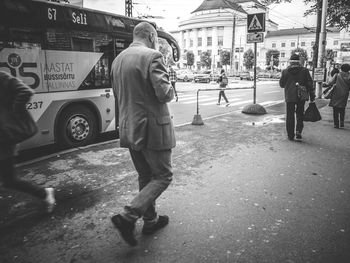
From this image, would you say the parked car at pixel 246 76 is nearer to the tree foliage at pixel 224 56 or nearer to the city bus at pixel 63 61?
the tree foliage at pixel 224 56

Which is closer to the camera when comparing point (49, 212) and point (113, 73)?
point (113, 73)

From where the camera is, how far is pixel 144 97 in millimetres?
2875

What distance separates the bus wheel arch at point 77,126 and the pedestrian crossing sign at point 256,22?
20.8 feet

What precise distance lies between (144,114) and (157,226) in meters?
1.27

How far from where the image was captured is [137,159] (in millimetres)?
3115

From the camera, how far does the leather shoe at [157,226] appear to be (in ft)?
10.6

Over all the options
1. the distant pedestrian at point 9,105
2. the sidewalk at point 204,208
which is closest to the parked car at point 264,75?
the sidewalk at point 204,208

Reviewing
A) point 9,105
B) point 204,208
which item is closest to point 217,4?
point 204,208

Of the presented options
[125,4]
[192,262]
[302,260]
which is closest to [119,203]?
[192,262]

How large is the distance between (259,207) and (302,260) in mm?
1120

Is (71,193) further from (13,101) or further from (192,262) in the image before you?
(192,262)

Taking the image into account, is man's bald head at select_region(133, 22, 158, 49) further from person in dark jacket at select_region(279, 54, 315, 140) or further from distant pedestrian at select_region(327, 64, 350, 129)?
distant pedestrian at select_region(327, 64, 350, 129)

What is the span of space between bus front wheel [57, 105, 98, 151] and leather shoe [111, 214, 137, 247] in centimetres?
446

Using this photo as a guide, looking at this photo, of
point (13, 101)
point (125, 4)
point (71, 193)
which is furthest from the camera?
point (125, 4)
